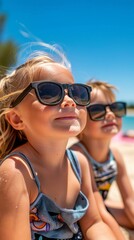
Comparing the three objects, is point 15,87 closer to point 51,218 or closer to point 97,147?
point 51,218

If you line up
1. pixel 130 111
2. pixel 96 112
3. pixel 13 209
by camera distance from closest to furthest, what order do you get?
pixel 13 209 → pixel 96 112 → pixel 130 111

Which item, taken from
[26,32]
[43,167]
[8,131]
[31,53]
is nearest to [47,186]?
[43,167]

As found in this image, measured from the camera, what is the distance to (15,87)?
61.8 inches

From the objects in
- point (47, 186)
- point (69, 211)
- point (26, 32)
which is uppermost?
point (26, 32)

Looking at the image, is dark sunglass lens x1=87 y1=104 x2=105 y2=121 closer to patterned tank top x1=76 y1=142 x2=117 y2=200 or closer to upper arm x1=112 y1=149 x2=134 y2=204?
patterned tank top x1=76 y1=142 x2=117 y2=200

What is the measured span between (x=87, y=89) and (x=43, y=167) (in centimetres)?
50

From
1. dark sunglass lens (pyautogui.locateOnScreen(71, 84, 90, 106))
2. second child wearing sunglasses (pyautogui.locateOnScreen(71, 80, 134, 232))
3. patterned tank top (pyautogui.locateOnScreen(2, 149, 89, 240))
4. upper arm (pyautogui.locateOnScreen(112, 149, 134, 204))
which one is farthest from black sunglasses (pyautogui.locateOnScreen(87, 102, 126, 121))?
patterned tank top (pyautogui.locateOnScreen(2, 149, 89, 240))

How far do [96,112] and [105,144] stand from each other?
0.29m

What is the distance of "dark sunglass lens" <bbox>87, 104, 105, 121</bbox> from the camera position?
2.39 metres

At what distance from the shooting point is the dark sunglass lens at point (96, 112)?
2395 mm

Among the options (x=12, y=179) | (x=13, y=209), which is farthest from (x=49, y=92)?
(x=13, y=209)

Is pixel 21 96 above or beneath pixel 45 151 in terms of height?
above

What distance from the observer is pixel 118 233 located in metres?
1.79

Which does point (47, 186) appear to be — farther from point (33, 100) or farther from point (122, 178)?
point (122, 178)
